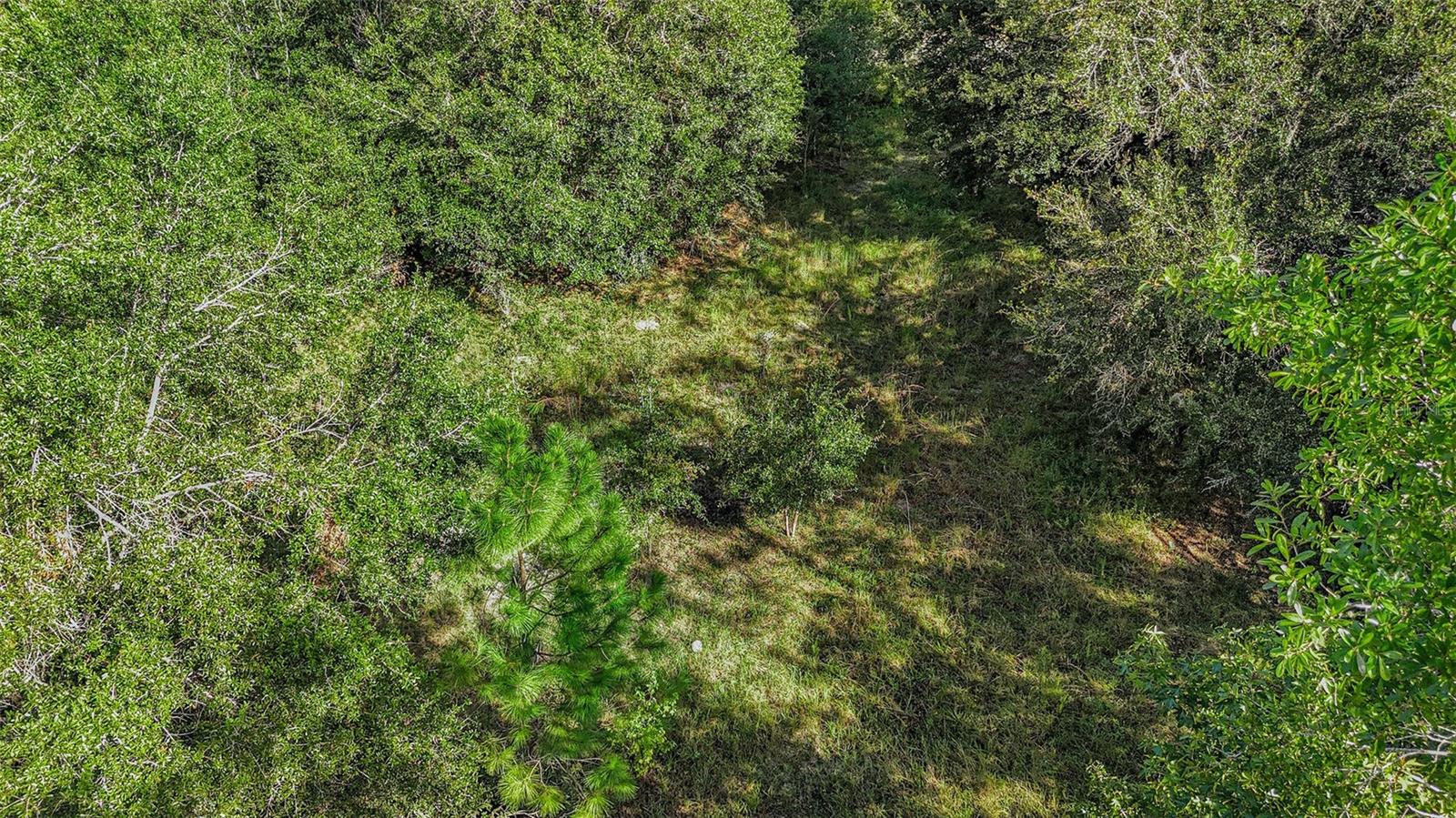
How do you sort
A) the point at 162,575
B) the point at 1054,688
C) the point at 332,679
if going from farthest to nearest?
the point at 1054,688 < the point at 332,679 < the point at 162,575

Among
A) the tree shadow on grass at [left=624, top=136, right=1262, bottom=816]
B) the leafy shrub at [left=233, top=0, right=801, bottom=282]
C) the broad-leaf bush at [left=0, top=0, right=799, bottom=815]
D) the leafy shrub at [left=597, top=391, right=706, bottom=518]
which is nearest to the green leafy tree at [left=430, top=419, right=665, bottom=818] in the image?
the broad-leaf bush at [left=0, top=0, right=799, bottom=815]

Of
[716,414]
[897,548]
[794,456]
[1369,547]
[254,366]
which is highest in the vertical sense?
[1369,547]

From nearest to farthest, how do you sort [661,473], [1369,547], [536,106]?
[1369,547]
[661,473]
[536,106]

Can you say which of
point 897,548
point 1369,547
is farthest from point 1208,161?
point 1369,547

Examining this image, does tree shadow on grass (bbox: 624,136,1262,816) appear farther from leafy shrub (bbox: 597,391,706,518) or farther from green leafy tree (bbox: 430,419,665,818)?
green leafy tree (bbox: 430,419,665,818)

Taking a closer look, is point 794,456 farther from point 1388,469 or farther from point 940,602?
point 1388,469

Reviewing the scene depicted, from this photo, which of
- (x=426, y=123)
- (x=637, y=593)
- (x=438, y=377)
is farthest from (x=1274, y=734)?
(x=426, y=123)

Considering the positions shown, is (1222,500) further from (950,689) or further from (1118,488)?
(950,689)
